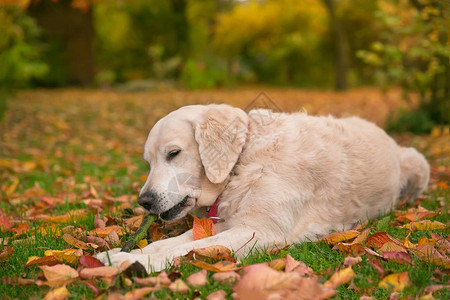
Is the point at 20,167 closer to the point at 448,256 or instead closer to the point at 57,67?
the point at 448,256

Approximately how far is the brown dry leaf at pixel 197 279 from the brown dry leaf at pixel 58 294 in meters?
0.61

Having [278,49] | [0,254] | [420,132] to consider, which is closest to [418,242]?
[0,254]

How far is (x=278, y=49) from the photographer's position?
2350 cm

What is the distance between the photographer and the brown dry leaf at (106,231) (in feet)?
11.2

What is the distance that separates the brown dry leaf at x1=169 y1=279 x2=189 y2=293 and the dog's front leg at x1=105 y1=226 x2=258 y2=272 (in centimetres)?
28

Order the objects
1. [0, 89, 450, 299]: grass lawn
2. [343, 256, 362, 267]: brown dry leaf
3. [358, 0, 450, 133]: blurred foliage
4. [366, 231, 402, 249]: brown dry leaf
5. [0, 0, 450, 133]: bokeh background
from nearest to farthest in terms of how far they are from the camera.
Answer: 1. [0, 89, 450, 299]: grass lawn
2. [343, 256, 362, 267]: brown dry leaf
3. [366, 231, 402, 249]: brown dry leaf
4. [358, 0, 450, 133]: blurred foliage
5. [0, 0, 450, 133]: bokeh background

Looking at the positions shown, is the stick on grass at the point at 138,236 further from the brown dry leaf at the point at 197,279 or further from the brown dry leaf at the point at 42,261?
the brown dry leaf at the point at 197,279

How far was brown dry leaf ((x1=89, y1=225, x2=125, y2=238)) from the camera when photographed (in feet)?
11.2

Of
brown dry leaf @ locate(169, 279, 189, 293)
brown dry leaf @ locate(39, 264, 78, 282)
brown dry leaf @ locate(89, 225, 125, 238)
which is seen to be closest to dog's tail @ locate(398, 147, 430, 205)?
brown dry leaf @ locate(89, 225, 125, 238)

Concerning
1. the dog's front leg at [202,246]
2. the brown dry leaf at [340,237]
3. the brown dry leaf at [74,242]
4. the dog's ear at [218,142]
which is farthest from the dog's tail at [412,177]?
the brown dry leaf at [74,242]

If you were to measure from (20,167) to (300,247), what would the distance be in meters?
4.92

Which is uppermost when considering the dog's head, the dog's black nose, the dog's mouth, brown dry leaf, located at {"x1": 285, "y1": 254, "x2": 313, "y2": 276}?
the dog's head

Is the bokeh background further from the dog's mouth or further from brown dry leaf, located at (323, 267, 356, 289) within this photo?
brown dry leaf, located at (323, 267, 356, 289)

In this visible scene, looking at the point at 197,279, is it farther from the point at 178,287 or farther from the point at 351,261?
the point at 351,261
